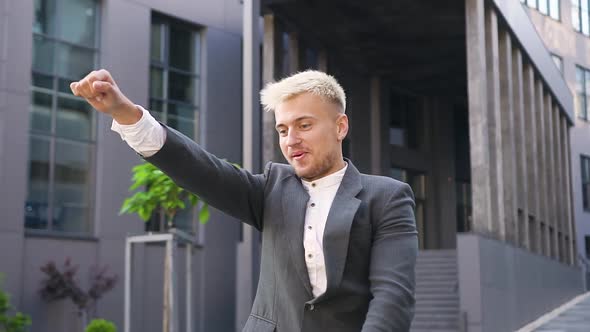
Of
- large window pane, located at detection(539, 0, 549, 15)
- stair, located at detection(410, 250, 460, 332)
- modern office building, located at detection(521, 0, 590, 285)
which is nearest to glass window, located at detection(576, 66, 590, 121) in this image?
modern office building, located at detection(521, 0, 590, 285)

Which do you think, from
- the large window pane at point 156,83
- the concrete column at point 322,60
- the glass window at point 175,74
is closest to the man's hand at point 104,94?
the glass window at point 175,74

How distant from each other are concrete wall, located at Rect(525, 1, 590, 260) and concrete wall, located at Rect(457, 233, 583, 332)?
44.1ft

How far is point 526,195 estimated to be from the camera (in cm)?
2270

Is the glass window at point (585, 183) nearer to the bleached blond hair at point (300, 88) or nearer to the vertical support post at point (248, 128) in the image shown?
the vertical support post at point (248, 128)

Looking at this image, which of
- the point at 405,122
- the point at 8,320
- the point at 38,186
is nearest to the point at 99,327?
the point at 8,320

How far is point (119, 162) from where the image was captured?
766 inches

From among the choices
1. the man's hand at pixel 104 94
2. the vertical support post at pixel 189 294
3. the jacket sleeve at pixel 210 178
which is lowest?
the vertical support post at pixel 189 294

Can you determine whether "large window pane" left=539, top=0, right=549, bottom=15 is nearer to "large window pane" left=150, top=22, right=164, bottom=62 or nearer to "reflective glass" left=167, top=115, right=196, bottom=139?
"reflective glass" left=167, top=115, right=196, bottom=139

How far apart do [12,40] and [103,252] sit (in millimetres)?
5008

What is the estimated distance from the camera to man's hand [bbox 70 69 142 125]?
234 centimetres

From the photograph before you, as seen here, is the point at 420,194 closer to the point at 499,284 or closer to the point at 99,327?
the point at 499,284

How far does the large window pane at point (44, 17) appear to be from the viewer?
18.1 meters

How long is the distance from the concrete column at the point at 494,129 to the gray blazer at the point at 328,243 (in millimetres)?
15801

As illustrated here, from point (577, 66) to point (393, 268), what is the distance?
38.5 metres
